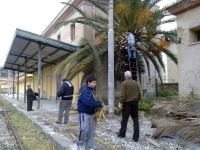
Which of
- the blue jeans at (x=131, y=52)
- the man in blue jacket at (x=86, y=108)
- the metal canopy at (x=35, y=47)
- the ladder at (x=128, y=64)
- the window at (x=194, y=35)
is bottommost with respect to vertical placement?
the man in blue jacket at (x=86, y=108)

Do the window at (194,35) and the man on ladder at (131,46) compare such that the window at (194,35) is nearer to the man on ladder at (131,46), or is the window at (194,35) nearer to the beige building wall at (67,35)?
the man on ladder at (131,46)

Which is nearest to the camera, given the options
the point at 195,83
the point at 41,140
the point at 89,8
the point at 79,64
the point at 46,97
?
the point at 41,140

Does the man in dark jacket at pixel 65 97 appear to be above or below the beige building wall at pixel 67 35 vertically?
below

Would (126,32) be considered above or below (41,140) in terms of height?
above

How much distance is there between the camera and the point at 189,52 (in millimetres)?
9711

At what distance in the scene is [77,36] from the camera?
16.5 meters

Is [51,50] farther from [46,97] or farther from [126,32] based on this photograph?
[46,97]

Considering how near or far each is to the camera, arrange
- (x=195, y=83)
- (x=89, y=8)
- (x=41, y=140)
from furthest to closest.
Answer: (x=89, y=8) < (x=195, y=83) < (x=41, y=140)

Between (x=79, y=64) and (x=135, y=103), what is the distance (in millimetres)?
6338

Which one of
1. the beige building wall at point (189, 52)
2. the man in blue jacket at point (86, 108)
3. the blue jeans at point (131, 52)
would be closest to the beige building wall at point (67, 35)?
the blue jeans at point (131, 52)

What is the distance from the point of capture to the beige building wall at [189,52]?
9.34m

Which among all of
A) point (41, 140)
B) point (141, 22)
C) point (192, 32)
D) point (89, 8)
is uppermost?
point (89, 8)

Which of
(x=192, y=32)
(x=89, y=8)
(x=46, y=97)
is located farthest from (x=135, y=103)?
(x=46, y=97)

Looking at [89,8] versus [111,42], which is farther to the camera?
[89,8]
